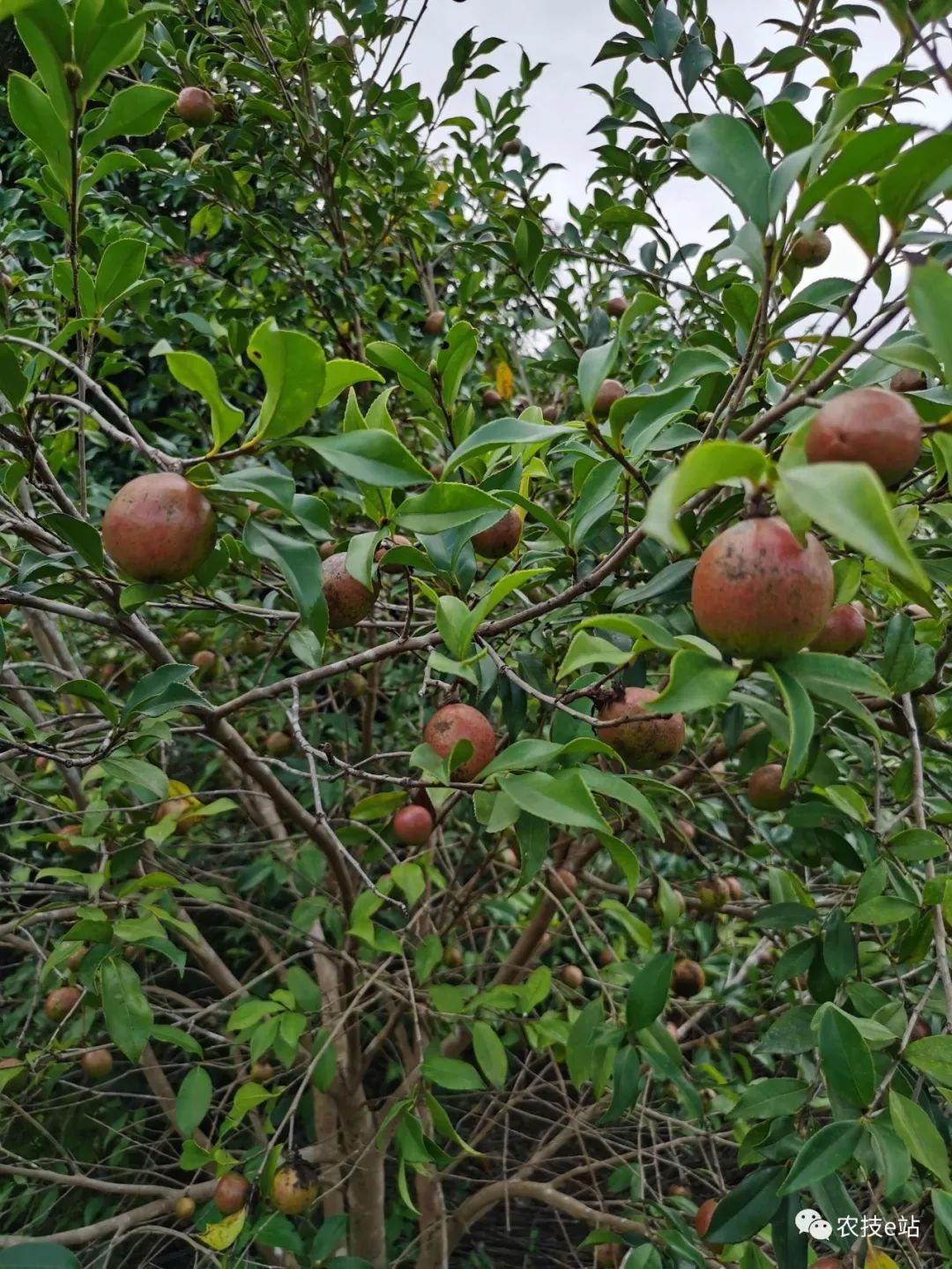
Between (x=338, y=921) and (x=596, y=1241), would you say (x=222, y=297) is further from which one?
(x=596, y=1241)

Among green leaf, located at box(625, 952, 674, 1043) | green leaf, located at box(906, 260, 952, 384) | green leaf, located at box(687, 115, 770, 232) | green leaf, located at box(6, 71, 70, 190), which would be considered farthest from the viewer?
green leaf, located at box(625, 952, 674, 1043)

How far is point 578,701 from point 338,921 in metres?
1.22

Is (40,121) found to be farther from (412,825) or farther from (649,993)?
(649,993)

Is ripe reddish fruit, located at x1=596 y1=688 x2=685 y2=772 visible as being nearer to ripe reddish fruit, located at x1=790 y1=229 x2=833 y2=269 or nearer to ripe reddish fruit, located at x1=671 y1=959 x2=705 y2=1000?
ripe reddish fruit, located at x1=790 y1=229 x2=833 y2=269

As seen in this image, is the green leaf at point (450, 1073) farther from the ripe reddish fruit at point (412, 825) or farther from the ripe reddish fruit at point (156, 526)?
the ripe reddish fruit at point (156, 526)

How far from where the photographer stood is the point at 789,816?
1.07 meters

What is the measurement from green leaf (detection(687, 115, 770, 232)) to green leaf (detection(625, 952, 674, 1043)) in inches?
34.9

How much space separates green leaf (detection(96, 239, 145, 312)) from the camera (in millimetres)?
865

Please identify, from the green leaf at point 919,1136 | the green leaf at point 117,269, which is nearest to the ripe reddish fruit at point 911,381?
the green leaf at point 919,1136

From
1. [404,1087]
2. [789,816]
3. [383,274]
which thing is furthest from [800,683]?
[383,274]

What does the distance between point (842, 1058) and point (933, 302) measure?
0.62 m

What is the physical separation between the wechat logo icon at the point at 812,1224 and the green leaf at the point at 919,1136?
0.94 feet

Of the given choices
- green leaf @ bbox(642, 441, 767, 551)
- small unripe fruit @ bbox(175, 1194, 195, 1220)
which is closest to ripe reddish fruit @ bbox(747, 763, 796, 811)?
green leaf @ bbox(642, 441, 767, 551)

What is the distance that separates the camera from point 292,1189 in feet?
4.90
